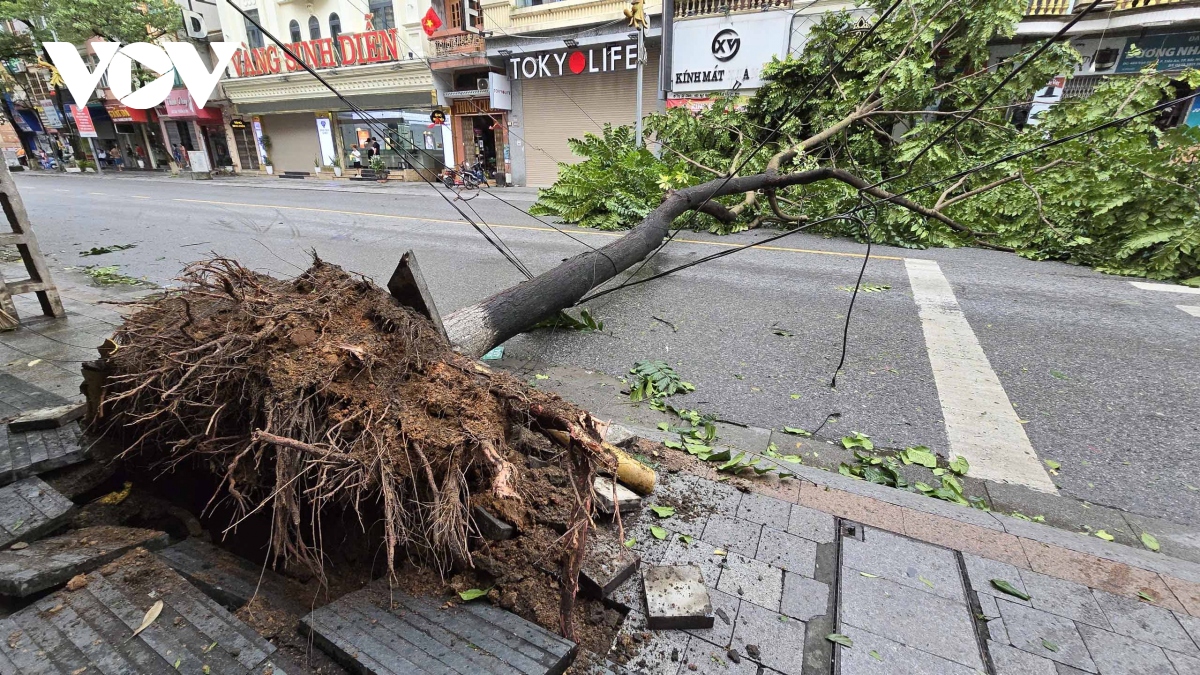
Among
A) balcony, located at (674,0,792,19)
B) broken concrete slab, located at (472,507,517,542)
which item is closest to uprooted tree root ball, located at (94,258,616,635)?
broken concrete slab, located at (472,507,517,542)

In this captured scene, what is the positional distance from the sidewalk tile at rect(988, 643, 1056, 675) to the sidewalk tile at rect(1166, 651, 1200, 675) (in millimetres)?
409

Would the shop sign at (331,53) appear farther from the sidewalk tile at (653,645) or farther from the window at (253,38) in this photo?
the sidewalk tile at (653,645)

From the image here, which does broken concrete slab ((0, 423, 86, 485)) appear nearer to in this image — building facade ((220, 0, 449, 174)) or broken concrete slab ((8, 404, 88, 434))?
broken concrete slab ((8, 404, 88, 434))

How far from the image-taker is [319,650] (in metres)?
1.56

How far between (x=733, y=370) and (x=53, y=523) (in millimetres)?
3808

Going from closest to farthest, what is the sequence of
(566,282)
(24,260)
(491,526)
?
(491,526)
(566,282)
(24,260)

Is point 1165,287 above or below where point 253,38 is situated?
below

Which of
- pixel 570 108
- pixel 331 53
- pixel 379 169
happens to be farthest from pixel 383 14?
pixel 570 108

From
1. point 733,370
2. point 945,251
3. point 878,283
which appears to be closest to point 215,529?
point 733,370

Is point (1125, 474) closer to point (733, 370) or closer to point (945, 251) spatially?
point (733, 370)

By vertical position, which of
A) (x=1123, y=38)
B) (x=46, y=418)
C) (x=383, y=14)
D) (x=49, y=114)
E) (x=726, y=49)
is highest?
(x=383, y=14)

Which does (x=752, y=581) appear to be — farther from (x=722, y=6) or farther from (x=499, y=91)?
(x=499, y=91)

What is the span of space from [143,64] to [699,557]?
5148 mm

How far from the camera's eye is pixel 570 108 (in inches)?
739
